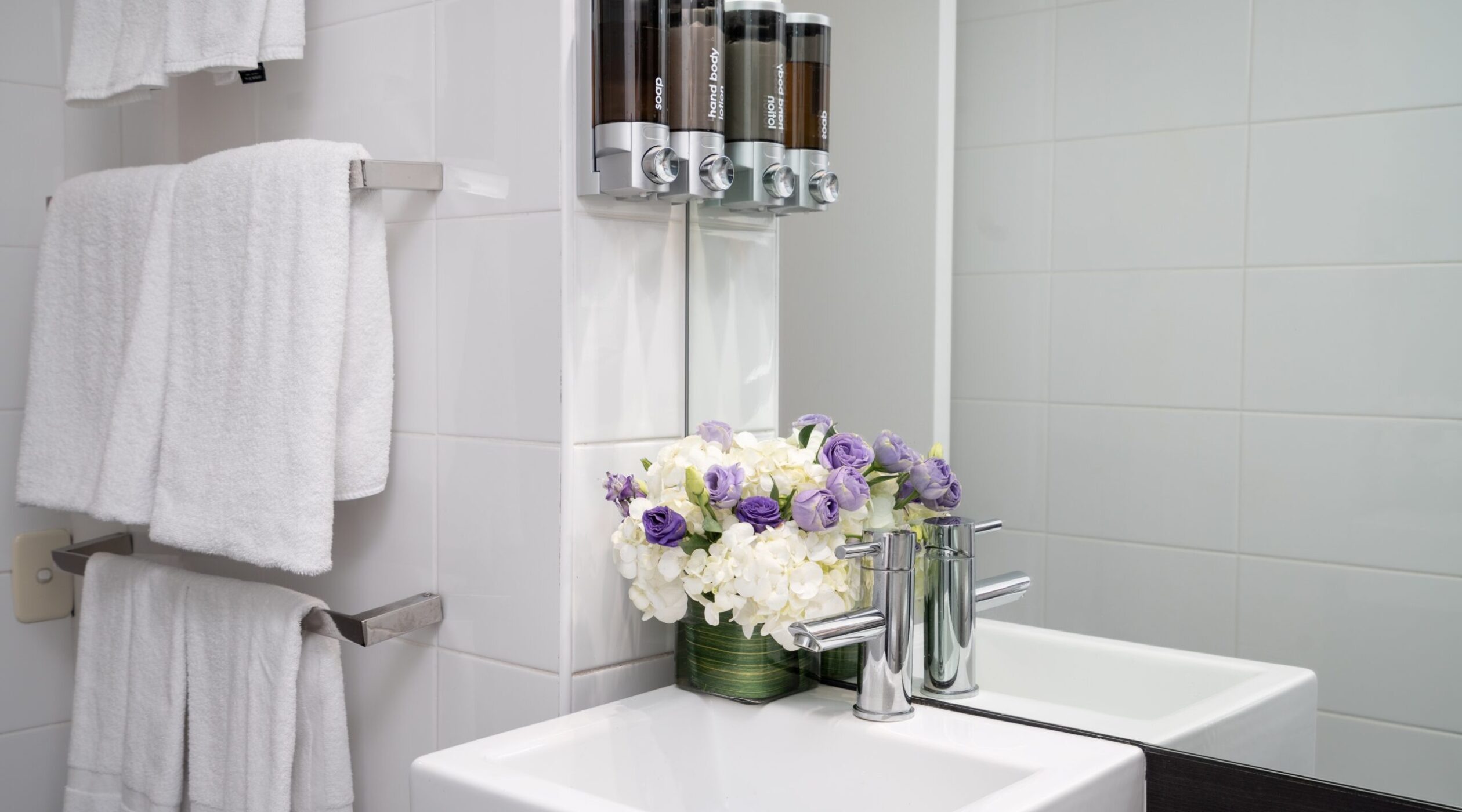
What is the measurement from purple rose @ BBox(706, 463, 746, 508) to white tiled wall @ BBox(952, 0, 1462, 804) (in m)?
0.21

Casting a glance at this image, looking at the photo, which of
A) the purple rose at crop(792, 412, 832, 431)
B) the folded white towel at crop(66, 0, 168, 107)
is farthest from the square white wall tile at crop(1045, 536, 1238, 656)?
the folded white towel at crop(66, 0, 168, 107)

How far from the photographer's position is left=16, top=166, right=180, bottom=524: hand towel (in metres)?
1.29

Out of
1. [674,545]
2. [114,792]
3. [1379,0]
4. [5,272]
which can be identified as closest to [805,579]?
[674,545]

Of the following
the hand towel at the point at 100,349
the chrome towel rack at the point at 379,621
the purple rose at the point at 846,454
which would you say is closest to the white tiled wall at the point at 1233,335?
the purple rose at the point at 846,454

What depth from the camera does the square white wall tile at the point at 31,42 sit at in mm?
1554

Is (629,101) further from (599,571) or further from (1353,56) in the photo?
(1353,56)

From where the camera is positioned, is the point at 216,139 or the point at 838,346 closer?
the point at 838,346

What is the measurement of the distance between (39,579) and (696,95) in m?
1.17

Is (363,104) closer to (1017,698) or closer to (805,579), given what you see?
(805,579)

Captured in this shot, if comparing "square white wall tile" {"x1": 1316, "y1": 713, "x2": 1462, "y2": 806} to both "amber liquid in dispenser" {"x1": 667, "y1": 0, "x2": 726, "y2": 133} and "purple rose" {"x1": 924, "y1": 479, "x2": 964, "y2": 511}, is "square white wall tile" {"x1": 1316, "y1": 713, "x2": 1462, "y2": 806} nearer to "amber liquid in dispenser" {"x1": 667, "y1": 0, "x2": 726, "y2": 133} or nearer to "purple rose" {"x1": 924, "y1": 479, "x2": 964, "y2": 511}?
"purple rose" {"x1": 924, "y1": 479, "x2": 964, "y2": 511}

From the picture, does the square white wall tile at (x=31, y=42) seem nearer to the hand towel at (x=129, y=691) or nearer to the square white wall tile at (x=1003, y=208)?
the hand towel at (x=129, y=691)

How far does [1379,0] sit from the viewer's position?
2.83 feet

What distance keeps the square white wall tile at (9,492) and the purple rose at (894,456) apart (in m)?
1.17

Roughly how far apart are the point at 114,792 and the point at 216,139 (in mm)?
805
